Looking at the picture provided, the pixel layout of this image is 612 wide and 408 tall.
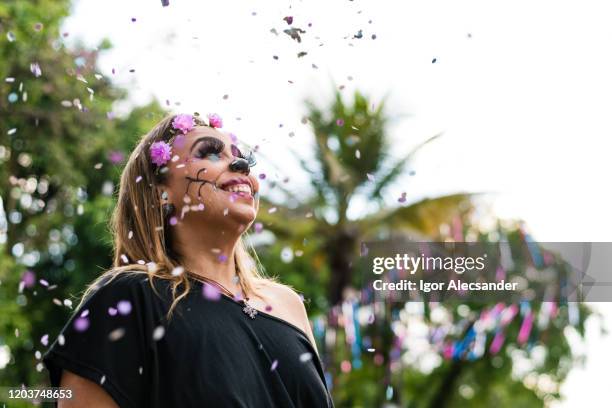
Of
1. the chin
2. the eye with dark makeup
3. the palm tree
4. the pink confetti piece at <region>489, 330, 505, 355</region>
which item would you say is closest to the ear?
the eye with dark makeup

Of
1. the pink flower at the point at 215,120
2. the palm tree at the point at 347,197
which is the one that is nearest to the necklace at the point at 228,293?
the pink flower at the point at 215,120

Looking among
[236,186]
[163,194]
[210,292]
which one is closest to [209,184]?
[236,186]

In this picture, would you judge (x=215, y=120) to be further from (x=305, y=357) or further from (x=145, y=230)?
(x=305, y=357)

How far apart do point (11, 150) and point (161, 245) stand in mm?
8738

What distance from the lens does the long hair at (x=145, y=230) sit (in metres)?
2.27

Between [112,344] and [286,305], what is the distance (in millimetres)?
688

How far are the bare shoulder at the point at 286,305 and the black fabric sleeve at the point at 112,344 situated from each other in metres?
0.48

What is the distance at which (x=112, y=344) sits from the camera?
2.05 m

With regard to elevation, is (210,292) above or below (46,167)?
above

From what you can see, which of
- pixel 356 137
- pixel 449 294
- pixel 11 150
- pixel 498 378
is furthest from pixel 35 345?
pixel 498 378

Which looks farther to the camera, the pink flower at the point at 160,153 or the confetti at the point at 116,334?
the pink flower at the point at 160,153

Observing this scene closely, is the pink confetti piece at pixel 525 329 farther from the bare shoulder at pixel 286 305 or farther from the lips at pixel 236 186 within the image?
the lips at pixel 236 186

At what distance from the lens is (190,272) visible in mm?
2336

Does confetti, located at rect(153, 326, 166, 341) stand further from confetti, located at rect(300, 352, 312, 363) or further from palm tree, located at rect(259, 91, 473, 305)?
palm tree, located at rect(259, 91, 473, 305)
